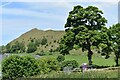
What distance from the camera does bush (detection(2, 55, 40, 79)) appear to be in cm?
1611

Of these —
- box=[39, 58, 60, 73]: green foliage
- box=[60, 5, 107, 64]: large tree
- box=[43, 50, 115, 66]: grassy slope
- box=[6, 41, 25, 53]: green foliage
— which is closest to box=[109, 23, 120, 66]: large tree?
box=[60, 5, 107, 64]: large tree

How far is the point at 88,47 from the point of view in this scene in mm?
29234

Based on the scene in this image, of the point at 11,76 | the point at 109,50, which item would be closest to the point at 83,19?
the point at 109,50

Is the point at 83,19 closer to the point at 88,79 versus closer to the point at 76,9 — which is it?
the point at 76,9

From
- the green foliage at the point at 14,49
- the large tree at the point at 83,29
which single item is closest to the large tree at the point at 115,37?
the large tree at the point at 83,29

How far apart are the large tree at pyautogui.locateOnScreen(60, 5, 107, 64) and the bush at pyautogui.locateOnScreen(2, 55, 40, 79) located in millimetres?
12438

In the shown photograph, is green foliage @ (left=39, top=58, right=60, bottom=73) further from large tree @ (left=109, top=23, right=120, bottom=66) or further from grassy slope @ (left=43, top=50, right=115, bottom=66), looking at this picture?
grassy slope @ (left=43, top=50, right=115, bottom=66)

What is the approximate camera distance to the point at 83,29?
95.8 ft

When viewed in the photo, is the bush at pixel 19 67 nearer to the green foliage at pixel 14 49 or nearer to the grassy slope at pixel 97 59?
the green foliage at pixel 14 49

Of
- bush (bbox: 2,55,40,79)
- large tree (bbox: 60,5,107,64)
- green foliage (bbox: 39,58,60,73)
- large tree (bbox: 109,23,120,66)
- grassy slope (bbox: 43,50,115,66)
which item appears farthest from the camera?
grassy slope (bbox: 43,50,115,66)

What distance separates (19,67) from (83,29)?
13.7 m

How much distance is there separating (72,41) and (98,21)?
2.96 meters

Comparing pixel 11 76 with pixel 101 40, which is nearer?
pixel 11 76

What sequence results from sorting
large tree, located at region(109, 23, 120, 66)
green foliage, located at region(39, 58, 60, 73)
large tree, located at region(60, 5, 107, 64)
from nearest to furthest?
green foliage, located at region(39, 58, 60, 73) < large tree, located at region(60, 5, 107, 64) < large tree, located at region(109, 23, 120, 66)
